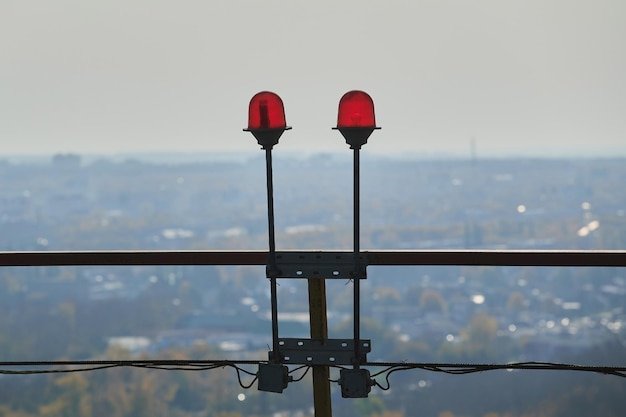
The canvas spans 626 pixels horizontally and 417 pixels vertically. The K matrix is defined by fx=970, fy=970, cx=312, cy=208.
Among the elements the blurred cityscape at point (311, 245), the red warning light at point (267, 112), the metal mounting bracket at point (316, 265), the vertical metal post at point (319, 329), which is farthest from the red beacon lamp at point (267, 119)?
the blurred cityscape at point (311, 245)

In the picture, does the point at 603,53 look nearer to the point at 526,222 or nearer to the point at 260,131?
the point at 526,222

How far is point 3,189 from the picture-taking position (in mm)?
22359

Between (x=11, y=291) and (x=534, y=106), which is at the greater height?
(x=534, y=106)

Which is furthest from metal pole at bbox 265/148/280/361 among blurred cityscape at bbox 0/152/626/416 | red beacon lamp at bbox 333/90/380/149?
blurred cityscape at bbox 0/152/626/416

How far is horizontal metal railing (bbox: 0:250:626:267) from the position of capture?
289cm

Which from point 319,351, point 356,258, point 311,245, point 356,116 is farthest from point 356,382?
point 311,245

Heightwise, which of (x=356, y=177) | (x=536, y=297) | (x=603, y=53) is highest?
(x=603, y=53)

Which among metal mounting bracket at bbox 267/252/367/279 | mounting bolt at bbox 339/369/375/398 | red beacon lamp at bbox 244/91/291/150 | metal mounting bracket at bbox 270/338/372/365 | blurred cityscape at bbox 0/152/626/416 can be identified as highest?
red beacon lamp at bbox 244/91/291/150

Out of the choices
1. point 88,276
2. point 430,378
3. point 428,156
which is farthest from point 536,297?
point 88,276

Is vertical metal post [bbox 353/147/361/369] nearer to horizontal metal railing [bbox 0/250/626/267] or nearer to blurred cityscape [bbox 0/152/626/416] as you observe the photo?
horizontal metal railing [bbox 0/250/626/267]

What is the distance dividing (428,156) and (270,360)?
19912 millimetres

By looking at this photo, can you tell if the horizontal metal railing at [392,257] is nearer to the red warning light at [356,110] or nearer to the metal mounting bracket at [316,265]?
the metal mounting bracket at [316,265]

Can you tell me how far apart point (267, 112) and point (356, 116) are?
0.25 meters

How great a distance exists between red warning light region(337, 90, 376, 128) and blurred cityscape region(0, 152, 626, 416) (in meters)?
11.4
